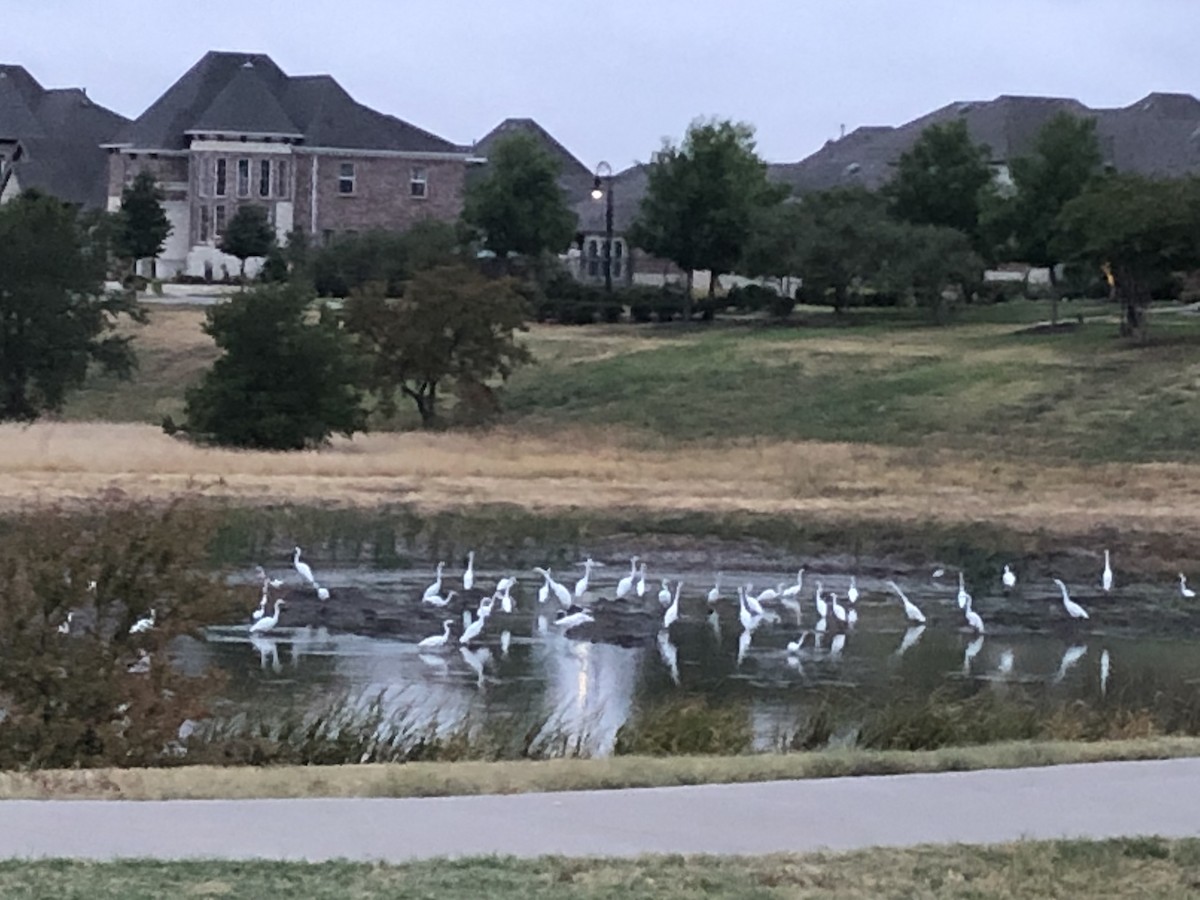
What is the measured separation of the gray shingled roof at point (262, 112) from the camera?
81625 mm

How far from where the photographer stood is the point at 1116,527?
33.6m

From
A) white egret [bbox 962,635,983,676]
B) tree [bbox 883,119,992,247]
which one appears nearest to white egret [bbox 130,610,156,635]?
white egret [bbox 962,635,983,676]

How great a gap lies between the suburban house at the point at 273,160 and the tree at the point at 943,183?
18823 mm

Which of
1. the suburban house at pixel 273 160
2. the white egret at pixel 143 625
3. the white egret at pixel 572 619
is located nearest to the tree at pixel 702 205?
the suburban house at pixel 273 160

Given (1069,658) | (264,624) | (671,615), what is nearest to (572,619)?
(671,615)

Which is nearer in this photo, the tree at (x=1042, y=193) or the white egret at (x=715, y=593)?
the white egret at (x=715, y=593)

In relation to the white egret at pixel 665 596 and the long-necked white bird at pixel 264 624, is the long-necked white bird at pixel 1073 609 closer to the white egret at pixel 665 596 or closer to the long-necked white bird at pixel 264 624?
the white egret at pixel 665 596

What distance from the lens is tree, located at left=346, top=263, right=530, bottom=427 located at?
1933 inches

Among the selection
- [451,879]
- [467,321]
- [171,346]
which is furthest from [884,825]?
[171,346]

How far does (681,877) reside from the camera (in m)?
8.76

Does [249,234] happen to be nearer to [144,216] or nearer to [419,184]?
[144,216]

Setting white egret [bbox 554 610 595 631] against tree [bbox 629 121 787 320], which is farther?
tree [bbox 629 121 787 320]

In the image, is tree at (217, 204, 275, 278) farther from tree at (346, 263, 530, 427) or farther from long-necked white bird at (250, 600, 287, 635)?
long-necked white bird at (250, 600, 287, 635)

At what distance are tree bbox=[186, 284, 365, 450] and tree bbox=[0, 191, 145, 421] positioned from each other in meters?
4.50
